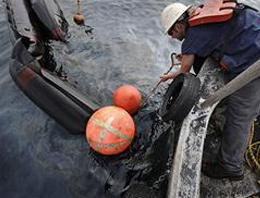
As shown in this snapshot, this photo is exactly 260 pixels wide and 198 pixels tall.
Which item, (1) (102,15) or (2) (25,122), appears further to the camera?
(1) (102,15)

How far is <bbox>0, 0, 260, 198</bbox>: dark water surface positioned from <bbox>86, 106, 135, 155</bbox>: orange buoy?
1.90 ft

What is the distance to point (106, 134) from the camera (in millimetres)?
3984

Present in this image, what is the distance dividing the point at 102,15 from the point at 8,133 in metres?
4.71

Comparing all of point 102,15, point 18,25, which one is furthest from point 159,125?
point 102,15

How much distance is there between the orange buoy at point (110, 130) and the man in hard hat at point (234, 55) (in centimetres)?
120

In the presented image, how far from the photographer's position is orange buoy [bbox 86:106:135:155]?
400 cm

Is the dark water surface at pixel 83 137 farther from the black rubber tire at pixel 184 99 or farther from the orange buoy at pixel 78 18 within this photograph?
the black rubber tire at pixel 184 99

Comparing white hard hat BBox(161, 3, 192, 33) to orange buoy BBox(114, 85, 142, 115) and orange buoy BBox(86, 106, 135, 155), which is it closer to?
orange buoy BBox(114, 85, 142, 115)

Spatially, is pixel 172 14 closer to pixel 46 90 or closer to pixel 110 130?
pixel 110 130

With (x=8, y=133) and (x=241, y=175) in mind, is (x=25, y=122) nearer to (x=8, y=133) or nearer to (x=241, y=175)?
(x=8, y=133)

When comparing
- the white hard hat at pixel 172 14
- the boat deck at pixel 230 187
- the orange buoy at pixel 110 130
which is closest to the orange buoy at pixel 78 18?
the white hard hat at pixel 172 14

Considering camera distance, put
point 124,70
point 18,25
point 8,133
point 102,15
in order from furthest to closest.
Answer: point 102,15 < point 124,70 < point 18,25 < point 8,133

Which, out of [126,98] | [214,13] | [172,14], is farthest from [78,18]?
[214,13]

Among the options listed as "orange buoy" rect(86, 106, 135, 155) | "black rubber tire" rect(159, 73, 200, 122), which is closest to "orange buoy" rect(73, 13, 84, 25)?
"orange buoy" rect(86, 106, 135, 155)
